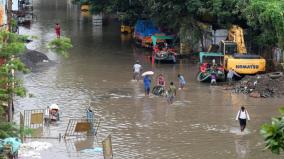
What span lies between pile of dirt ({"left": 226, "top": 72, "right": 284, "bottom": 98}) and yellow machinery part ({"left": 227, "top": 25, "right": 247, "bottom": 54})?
5178 mm

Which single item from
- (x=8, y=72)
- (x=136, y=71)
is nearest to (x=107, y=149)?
(x=8, y=72)

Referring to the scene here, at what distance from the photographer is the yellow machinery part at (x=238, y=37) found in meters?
35.9

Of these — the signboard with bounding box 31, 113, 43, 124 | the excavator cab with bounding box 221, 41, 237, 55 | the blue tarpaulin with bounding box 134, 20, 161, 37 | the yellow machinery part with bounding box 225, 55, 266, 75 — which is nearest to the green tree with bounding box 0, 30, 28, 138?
the signboard with bounding box 31, 113, 43, 124

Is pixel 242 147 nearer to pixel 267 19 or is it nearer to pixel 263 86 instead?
pixel 263 86

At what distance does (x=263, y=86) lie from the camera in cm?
2977

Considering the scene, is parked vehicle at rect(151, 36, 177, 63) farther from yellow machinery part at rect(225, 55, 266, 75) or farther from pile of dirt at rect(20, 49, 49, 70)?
yellow machinery part at rect(225, 55, 266, 75)

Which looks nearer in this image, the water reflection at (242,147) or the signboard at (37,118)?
the water reflection at (242,147)

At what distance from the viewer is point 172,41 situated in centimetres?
4484

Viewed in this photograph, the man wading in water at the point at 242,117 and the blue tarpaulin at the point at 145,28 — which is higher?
the blue tarpaulin at the point at 145,28

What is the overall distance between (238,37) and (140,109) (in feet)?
36.9

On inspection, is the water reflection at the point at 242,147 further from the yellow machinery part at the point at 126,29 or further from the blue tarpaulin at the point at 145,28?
the yellow machinery part at the point at 126,29

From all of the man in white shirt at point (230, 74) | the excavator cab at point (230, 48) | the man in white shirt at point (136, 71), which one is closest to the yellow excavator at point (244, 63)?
the man in white shirt at point (230, 74)

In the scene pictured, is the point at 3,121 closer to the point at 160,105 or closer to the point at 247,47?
the point at 160,105

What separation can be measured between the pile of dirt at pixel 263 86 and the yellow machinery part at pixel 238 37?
518 centimetres
